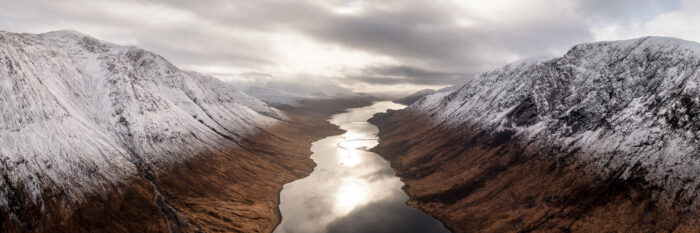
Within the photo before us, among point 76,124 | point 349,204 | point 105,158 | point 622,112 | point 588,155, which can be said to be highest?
point 622,112

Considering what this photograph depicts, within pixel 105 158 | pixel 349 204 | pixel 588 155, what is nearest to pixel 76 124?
pixel 105 158

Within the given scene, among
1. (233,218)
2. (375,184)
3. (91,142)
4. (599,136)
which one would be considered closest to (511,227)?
(599,136)

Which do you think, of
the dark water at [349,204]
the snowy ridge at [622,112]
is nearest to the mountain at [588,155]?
the snowy ridge at [622,112]

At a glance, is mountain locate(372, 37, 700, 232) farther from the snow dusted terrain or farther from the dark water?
the snow dusted terrain

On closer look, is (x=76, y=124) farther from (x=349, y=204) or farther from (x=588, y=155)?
(x=588, y=155)

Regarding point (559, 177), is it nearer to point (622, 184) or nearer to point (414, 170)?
point (622, 184)
